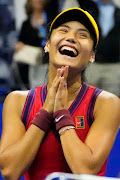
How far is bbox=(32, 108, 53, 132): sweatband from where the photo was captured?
1942 millimetres

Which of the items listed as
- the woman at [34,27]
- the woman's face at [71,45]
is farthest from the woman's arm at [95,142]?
the woman at [34,27]

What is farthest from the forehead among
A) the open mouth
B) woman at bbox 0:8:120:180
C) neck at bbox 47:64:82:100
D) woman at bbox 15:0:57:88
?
woman at bbox 15:0:57:88

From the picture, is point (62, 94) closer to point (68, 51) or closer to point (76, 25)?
point (68, 51)

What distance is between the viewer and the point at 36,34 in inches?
173

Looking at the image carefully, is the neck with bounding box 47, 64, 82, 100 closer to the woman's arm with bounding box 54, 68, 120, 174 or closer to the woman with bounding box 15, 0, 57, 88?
the woman's arm with bounding box 54, 68, 120, 174

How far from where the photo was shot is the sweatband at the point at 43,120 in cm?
194

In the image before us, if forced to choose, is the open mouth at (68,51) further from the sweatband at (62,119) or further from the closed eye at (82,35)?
the sweatband at (62,119)

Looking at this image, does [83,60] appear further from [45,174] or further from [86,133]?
[45,174]

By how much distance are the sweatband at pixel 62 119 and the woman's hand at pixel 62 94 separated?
3cm

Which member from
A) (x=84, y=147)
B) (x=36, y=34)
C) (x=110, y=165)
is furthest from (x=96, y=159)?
(x=36, y=34)

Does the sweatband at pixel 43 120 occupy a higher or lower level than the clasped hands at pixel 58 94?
lower

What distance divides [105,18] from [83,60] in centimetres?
251

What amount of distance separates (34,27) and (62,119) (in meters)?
2.63

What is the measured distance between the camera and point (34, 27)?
14.4ft
